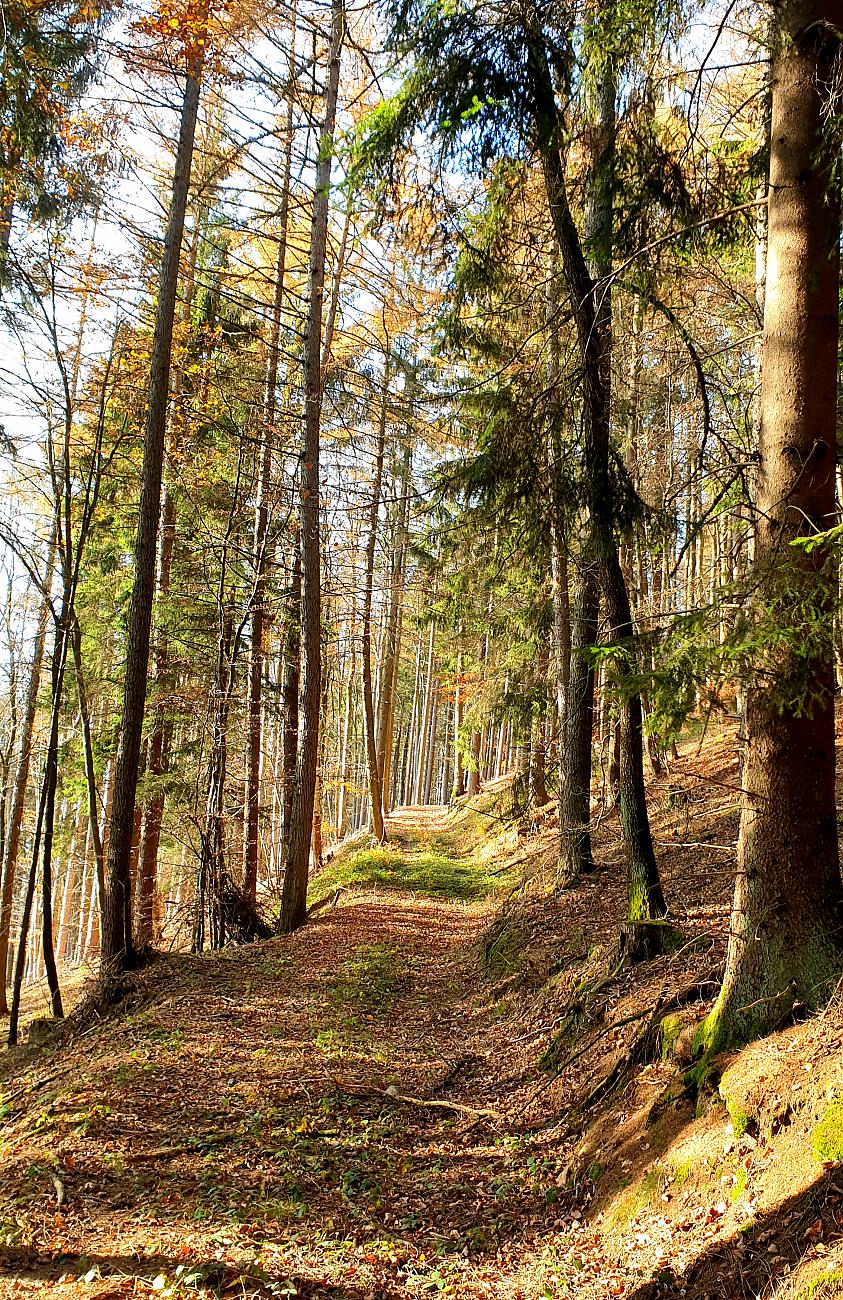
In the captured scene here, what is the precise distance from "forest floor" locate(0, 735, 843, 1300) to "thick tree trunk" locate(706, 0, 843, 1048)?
24cm

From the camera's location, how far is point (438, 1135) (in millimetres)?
5207

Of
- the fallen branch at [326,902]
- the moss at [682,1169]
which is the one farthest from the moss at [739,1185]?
the fallen branch at [326,902]

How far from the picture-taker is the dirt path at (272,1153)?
11.9 ft

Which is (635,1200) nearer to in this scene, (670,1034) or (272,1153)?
(670,1034)

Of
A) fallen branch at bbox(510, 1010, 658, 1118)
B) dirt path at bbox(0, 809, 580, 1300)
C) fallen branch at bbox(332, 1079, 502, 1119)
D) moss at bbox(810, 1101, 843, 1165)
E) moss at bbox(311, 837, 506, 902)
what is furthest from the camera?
moss at bbox(311, 837, 506, 902)

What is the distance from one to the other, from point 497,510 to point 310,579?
4.86 meters

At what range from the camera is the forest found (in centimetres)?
386

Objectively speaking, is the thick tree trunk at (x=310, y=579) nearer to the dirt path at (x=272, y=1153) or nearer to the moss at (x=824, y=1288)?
the dirt path at (x=272, y=1153)

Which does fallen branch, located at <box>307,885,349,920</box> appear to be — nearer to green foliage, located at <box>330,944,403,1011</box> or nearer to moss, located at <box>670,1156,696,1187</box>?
green foliage, located at <box>330,944,403,1011</box>

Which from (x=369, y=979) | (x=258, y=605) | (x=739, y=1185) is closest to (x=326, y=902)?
(x=369, y=979)

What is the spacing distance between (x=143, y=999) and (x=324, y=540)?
793 centimetres

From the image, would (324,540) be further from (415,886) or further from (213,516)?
(415,886)

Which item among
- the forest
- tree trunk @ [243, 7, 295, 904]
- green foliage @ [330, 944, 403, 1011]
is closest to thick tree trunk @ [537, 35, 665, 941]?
the forest

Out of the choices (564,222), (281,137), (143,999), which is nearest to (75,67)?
(281,137)
